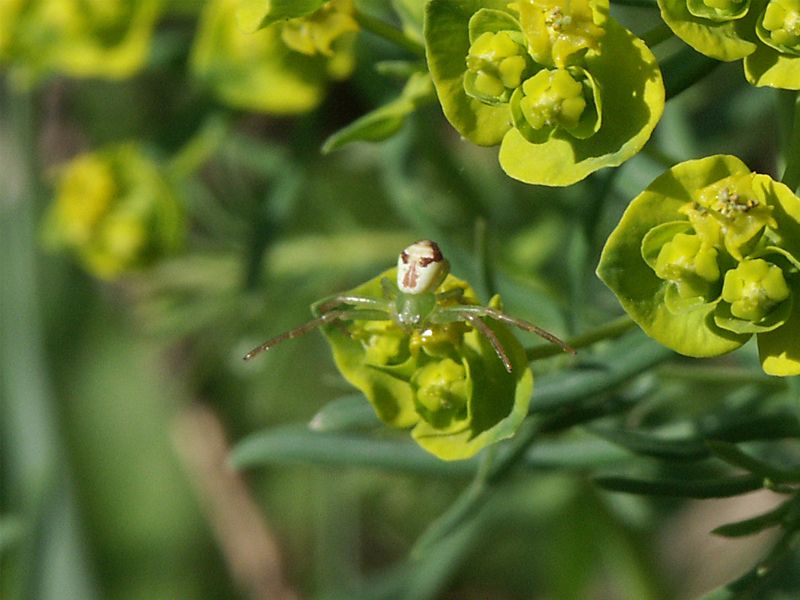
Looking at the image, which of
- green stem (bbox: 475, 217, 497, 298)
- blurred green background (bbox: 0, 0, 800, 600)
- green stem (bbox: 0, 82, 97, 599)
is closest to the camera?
green stem (bbox: 475, 217, 497, 298)

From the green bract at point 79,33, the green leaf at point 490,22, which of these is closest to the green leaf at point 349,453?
the green leaf at point 490,22

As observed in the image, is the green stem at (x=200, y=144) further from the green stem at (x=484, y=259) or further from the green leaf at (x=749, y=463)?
the green leaf at (x=749, y=463)

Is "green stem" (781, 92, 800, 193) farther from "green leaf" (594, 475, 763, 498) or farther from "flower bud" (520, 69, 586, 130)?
"green leaf" (594, 475, 763, 498)

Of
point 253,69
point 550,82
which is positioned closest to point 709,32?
point 550,82

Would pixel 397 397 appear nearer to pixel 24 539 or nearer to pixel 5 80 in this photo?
pixel 24 539

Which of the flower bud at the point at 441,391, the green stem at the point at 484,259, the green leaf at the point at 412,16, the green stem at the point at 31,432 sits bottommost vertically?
the green stem at the point at 31,432

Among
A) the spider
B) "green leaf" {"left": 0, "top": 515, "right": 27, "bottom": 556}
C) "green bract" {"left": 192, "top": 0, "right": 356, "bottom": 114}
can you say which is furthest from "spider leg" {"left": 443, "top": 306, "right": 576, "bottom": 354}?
"green leaf" {"left": 0, "top": 515, "right": 27, "bottom": 556}
